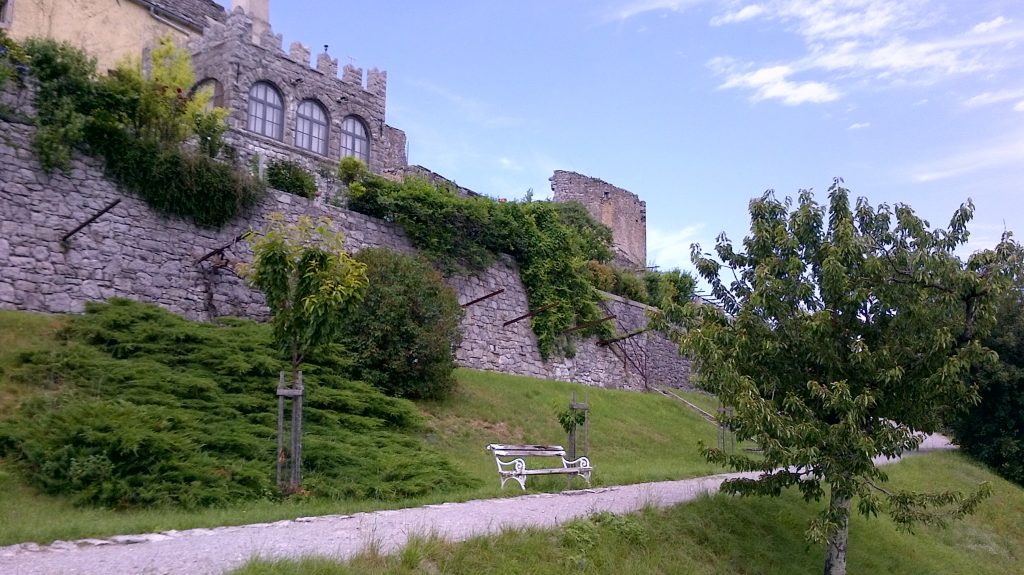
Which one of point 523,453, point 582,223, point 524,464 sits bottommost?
point 524,464

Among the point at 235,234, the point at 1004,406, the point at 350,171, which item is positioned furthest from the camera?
the point at 1004,406

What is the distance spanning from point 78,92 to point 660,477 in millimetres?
11850

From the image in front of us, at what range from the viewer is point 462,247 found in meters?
20.3

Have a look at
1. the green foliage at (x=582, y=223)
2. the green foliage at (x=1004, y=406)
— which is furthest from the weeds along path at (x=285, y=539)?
the green foliage at (x=582, y=223)

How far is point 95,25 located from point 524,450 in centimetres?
1692

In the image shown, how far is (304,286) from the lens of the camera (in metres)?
9.95

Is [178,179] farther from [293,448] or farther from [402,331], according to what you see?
[293,448]

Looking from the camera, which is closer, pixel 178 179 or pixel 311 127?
pixel 178 179

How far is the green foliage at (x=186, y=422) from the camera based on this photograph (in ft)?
27.8

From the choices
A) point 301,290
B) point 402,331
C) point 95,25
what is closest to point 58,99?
point 402,331

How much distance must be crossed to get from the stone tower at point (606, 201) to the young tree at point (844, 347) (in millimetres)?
32798

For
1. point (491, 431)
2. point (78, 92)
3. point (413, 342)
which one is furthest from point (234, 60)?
point (491, 431)

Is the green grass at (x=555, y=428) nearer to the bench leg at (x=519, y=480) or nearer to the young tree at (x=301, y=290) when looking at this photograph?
the bench leg at (x=519, y=480)

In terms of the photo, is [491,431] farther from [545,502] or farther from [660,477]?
[545,502]
